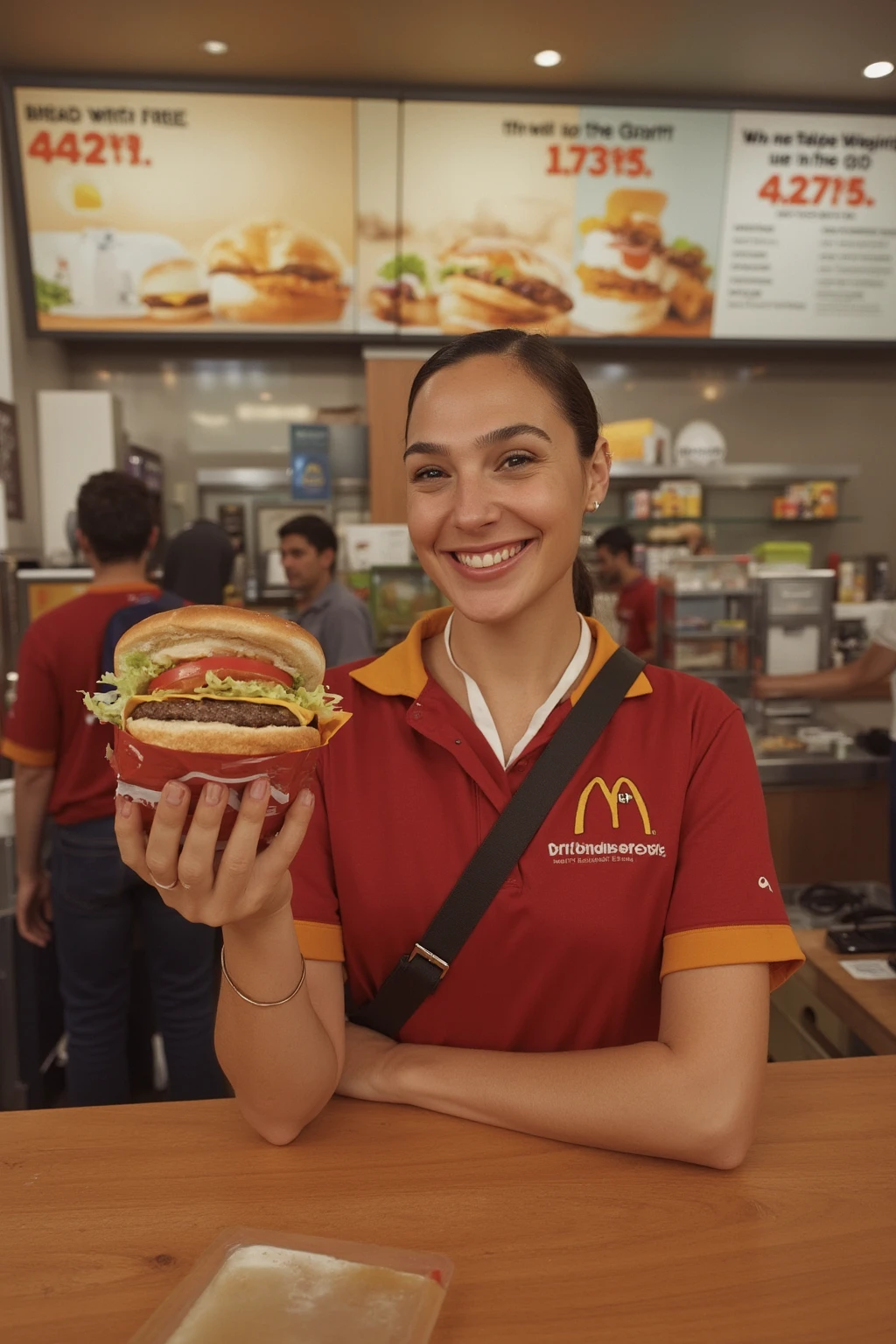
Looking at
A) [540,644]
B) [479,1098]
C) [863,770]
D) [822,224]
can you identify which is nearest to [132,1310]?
[479,1098]

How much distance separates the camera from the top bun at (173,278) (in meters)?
5.36

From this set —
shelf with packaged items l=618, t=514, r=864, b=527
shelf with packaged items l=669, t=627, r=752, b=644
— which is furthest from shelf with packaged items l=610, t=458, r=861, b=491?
shelf with packaged items l=669, t=627, r=752, b=644

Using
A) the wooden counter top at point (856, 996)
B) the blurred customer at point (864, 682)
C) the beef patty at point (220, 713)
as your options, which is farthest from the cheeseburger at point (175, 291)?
the beef patty at point (220, 713)

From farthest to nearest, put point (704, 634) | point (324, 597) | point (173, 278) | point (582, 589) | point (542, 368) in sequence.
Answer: point (173, 278)
point (324, 597)
point (704, 634)
point (582, 589)
point (542, 368)

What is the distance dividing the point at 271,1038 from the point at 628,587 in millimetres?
4372

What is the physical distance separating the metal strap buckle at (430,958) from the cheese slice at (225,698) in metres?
0.40

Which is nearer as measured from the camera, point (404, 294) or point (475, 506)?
point (475, 506)

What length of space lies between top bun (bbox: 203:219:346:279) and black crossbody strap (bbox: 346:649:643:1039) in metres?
4.82

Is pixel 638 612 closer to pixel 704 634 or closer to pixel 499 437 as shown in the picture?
pixel 704 634

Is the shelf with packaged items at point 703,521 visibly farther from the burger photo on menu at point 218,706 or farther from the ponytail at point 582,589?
the burger photo on menu at point 218,706

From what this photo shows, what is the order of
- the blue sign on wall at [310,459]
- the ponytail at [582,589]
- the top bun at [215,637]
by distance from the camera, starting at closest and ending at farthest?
the top bun at [215,637] → the ponytail at [582,589] → the blue sign on wall at [310,459]

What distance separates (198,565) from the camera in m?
4.75

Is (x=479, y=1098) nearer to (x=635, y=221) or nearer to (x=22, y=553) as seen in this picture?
(x=22, y=553)

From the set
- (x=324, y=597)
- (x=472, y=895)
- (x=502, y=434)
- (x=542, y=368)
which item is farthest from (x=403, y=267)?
(x=472, y=895)
